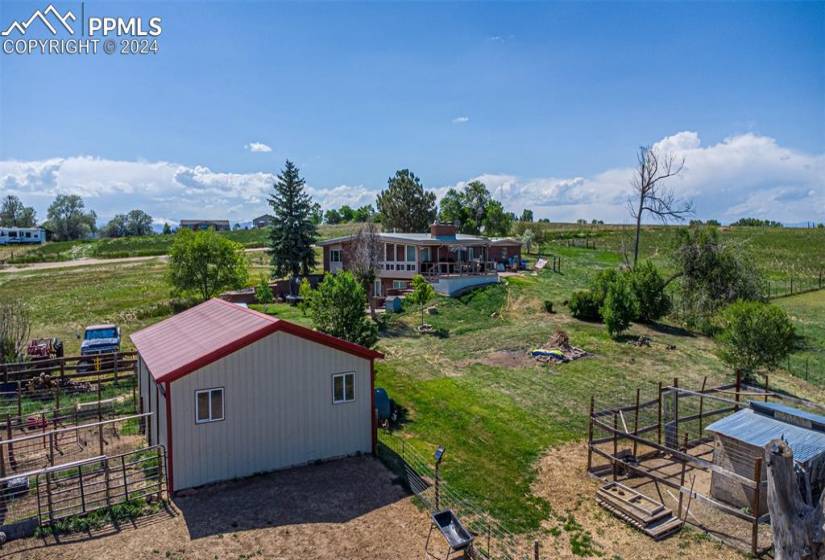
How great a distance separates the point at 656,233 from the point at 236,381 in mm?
99185

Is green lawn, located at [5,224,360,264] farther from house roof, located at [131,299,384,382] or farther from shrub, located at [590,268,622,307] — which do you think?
house roof, located at [131,299,384,382]

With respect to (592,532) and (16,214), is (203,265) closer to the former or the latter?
(592,532)

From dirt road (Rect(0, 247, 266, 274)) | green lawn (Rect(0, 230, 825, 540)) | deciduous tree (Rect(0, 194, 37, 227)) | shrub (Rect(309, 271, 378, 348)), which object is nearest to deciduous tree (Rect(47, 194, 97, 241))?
deciduous tree (Rect(0, 194, 37, 227))

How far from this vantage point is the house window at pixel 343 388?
50.5 ft

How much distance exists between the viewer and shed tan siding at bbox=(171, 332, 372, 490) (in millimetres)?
13539

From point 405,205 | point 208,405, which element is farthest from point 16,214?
point 208,405

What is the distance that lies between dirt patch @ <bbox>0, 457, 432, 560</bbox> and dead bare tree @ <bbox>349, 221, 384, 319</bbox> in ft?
81.4

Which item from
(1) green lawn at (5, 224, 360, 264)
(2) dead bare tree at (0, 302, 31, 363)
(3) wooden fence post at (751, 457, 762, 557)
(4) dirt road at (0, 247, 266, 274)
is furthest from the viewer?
(1) green lawn at (5, 224, 360, 264)

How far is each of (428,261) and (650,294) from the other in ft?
56.9

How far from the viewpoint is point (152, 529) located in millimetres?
11703

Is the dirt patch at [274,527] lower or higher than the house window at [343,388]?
lower

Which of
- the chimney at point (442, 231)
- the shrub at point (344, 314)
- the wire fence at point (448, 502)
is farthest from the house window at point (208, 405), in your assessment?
the chimney at point (442, 231)

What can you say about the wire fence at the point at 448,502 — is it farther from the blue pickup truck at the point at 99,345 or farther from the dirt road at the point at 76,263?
the dirt road at the point at 76,263

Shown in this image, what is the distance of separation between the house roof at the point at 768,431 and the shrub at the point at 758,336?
868 cm
